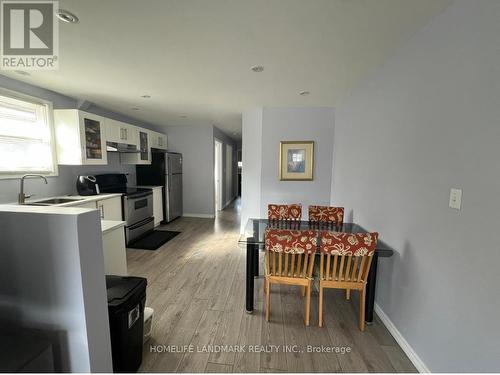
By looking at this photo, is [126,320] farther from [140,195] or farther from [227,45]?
[140,195]

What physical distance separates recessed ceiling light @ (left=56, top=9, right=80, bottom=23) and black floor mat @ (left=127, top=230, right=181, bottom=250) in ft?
10.0

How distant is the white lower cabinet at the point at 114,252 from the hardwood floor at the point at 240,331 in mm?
603

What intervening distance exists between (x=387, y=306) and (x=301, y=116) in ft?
9.63

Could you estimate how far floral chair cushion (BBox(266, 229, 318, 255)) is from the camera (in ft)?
5.69

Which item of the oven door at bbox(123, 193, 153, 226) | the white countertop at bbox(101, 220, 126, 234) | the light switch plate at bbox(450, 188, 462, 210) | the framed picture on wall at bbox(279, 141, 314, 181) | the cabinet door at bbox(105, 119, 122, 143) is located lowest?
the oven door at bbox(123, 193, 153, 226)

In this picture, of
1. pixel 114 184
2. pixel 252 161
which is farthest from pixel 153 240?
pixel 252 161

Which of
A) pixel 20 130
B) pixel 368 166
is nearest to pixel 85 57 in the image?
pixel 20 130

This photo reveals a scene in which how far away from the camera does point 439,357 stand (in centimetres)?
131

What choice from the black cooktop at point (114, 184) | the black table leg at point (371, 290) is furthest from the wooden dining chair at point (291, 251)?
the black cooktop at point (114, 184)

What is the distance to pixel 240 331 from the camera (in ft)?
5.90

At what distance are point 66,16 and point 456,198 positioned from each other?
2797mm

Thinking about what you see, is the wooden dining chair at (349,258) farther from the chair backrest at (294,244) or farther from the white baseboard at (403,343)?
the white baseboard at (403,343)

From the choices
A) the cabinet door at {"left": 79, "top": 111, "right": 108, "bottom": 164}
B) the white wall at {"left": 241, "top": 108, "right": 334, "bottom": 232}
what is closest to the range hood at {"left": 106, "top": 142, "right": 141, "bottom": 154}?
the cabinet door at {"left": 79, "top": 111, "right": 108, "bottom": 164}

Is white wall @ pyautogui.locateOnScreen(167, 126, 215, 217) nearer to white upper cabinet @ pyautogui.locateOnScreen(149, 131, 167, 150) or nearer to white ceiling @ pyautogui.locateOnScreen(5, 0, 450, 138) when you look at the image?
white upper cabinet @ pyautogui.locateOnScreen(149, 131, 167, 150)
